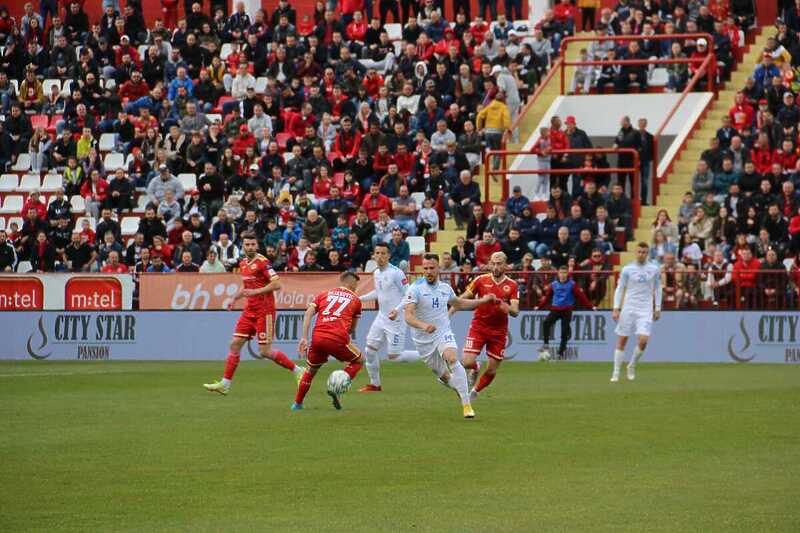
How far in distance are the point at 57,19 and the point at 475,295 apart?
90.4 feet


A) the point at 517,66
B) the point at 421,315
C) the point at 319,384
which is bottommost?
the point at 319,384

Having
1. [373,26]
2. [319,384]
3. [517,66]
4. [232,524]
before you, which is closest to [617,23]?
[517,66]

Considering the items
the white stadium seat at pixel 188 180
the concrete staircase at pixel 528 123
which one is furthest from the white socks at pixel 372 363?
the white stadium seat at pixel 188 180

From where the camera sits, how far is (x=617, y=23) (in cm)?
3797

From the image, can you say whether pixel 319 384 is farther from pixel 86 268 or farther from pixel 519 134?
pixel 519 134

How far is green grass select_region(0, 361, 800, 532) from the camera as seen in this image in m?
11.1

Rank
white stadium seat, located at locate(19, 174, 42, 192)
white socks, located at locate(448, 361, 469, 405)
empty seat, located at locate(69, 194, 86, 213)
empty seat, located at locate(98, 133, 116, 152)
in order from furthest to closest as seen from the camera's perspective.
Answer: empty seat, located at locate(98, 133, 116, 152) < white stadium seat, located at locate(19, 174, 42, 192) < empty seat, located at locate(69, 194, 86, 213) < white socks, located at locate(448, 361, 469, 405)

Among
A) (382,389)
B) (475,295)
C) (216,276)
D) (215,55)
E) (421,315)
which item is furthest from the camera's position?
(215,55)

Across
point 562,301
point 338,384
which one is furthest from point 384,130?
point 338,384

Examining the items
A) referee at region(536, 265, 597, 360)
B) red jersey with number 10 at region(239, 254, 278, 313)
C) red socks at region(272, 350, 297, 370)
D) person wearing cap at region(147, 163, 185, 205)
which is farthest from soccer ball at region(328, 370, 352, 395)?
person wearing cap at region(147, 163, 185, 205)

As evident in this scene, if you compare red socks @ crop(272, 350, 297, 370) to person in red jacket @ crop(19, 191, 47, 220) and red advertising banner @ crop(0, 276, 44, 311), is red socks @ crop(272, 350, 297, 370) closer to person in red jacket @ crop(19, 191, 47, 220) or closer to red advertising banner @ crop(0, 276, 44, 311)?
red advertising banner @ crop(0, 276, 44, 311)

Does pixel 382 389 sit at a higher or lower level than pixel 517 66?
lower

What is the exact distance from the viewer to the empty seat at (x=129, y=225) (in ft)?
121

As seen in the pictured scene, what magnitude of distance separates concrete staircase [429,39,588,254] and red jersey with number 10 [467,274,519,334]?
44.3 ft
